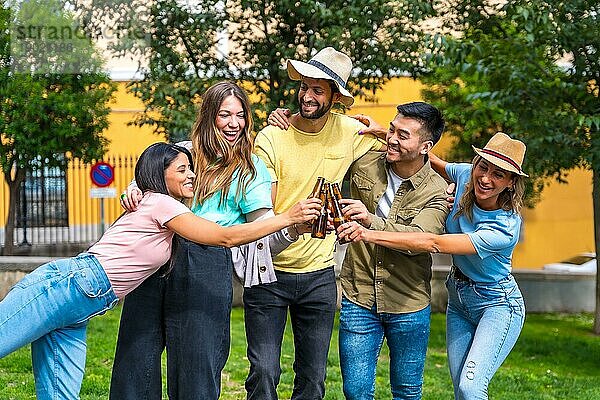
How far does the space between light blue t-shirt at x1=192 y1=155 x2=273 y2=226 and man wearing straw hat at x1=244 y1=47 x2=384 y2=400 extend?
14.3 inches

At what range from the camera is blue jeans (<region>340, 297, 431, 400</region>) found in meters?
5.10

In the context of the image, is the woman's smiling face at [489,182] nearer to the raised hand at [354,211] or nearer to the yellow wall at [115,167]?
the raised hand at [354,211]

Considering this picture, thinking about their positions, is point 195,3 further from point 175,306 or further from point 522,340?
point 175,306

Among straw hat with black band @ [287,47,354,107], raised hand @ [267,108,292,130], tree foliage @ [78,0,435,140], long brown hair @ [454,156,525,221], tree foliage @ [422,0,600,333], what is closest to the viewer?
long brown hair @ [454,156,525,221]

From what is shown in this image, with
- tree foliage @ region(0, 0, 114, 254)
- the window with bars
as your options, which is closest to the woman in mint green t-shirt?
tree foliage @ region(0, 0, 114, 254)

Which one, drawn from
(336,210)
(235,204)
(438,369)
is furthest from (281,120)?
(438,369)

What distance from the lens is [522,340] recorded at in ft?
38.1

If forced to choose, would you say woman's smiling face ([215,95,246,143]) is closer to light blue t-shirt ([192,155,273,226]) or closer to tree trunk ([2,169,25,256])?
light blue t-shirt ([192,155,273,226])

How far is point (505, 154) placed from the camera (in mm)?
4855

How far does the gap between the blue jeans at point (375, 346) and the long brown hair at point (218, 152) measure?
36.4 inches

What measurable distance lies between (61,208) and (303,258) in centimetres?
1708

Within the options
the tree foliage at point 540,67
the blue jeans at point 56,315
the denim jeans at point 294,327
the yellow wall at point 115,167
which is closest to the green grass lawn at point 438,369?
the tree foliage at point 540,67

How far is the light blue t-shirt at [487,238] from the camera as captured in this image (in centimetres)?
482

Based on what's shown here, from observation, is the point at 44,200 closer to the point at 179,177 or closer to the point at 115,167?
the point at 115,167
